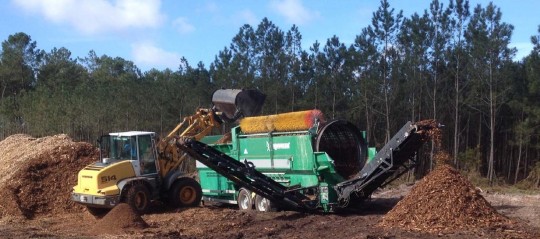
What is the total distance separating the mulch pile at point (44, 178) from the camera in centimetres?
1845

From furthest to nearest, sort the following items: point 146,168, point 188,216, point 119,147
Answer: point 119,147
point 146,168
point 188,216

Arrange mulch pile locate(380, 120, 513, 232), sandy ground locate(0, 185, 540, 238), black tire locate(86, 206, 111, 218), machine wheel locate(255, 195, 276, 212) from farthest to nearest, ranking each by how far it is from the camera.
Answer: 1. black tire locate(86, 206, 111, 218)
2. machine wheel locate(255, 195, 276, 212)
3. mulch pile locate(380, 120, 513, 232)
4. sandy ground locate(0, 185, 540, 238)

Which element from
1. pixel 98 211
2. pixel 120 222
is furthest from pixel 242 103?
pixel 120 222

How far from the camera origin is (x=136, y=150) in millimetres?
17578

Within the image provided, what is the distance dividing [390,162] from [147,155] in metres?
7.20

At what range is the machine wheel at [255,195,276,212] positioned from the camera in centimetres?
1619

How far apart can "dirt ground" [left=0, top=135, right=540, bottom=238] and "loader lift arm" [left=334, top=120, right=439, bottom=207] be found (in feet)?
2.20

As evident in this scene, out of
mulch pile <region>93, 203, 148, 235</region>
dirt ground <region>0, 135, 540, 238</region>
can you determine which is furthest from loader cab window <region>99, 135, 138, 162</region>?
mulch pile <region>93, 203, 148, 235</region>

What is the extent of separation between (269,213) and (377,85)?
23.3 metres

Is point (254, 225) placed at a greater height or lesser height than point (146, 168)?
lesser

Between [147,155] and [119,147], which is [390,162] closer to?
[147,155]

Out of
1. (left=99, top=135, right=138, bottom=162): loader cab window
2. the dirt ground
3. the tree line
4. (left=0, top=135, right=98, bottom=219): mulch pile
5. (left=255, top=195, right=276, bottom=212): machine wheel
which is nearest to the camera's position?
the dirt ground

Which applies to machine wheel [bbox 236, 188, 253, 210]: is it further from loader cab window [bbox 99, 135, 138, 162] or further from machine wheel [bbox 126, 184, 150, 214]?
loader cab window [bbox 99, 135, 138, 162]

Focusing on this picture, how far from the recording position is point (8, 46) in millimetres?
58031
